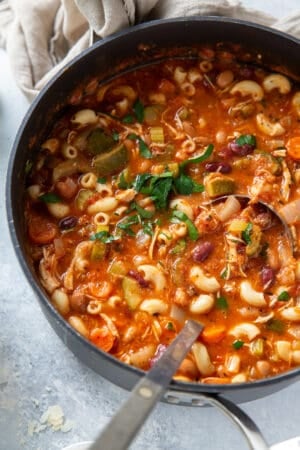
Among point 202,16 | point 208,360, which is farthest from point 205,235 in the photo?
point 202,16

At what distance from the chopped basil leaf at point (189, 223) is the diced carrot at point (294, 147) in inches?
19.2

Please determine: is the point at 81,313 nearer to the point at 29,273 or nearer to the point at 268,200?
the point at 29,273

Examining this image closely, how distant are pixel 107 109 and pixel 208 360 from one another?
106 cm

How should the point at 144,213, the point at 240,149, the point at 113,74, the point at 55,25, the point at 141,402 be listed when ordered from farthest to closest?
1. the point at 55,25
2. the point at 113,74
3. the point at 240,149
4. the point at 144,213
5. the point at 141,402

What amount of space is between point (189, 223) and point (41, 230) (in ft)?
1.73

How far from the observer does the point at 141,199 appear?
9.70ft

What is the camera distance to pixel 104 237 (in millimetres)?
2877

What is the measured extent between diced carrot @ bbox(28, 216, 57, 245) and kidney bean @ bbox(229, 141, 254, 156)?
72cm

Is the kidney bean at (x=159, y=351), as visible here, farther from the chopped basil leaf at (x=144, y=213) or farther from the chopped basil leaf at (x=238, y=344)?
the chopped basil leaf at (x=144, y=213)

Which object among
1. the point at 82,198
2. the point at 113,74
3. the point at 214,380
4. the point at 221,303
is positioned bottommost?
the point at 214,380

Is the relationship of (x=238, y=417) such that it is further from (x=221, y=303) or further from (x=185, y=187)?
(x=185, y=187)

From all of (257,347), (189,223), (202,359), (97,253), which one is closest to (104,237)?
(97,253)

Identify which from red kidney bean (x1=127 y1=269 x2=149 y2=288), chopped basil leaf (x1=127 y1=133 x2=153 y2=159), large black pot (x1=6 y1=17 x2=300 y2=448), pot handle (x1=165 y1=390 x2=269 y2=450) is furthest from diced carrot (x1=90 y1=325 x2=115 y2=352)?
chopped basil leaf (x1=127 y1=133 x2=153 y2=159)

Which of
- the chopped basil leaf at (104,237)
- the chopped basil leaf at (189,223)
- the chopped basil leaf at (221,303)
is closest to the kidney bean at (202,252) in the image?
the chopped basil leaf at (189,223)
